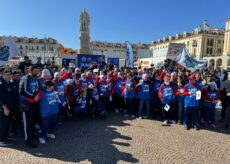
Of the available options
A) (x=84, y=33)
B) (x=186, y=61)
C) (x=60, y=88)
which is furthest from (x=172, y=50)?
(x=84, y=33)

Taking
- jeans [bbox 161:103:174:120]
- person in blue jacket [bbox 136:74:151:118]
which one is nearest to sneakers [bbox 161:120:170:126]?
jeans [bbox 161:103:174:120]

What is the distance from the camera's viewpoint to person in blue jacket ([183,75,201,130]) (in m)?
7.01

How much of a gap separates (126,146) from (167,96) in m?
→ 2.93

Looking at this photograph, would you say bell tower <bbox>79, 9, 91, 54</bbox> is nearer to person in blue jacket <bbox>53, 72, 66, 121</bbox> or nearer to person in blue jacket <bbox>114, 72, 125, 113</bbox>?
person in blue jacket <bbox>114, 72, 125, 113</bbox>

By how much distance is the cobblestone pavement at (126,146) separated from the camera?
4.73 meters

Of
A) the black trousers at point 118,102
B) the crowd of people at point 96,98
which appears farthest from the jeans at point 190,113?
the black trousers at point 118,102

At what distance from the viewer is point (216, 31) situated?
83938 millimetres

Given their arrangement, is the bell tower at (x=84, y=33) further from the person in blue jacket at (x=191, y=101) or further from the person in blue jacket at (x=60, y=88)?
the person in blue jacket at (x=191, y=101)

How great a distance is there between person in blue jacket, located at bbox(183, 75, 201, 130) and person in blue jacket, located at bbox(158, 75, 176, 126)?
1.70ft

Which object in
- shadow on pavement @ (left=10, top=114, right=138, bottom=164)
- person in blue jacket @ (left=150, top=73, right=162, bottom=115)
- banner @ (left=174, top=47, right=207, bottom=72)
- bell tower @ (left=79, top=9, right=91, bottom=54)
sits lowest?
shadow on pavement @ (left=10, top=114, right=138, bottom=164)

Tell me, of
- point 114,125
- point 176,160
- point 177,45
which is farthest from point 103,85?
point 177,45

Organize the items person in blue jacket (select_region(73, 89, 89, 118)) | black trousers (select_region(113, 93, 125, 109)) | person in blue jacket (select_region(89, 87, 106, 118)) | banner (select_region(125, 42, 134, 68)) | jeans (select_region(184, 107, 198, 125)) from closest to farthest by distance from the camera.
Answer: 1. jeans (select_region(184, 107, 198, 125))
2. person in blue jacket (select_region(73, 89, 89, 118))
3. person in blue jacket (select_region(89, 87, 106, 118))
4. black trousers (select_region(113, 93, 125, 109))
5. banner (select_region(125, 42, 134, 68))

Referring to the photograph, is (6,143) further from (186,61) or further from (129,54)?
(129,54)

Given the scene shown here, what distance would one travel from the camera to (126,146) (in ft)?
17.9
